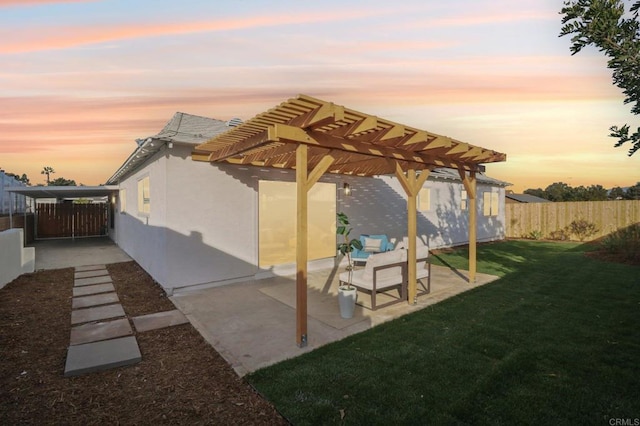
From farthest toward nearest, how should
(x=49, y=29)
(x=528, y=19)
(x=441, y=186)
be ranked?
(x=441, y=186), (x=49, y=29), (x=528, y=19)

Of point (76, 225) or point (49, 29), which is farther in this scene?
point (76, 225)

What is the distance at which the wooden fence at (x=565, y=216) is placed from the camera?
1619 cm

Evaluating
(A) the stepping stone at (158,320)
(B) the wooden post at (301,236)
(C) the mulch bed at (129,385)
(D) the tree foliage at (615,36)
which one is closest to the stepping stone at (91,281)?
(C) the mulch bed at (129,385)

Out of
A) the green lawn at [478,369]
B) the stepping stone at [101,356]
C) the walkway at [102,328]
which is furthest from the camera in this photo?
the walkway at [102,328]

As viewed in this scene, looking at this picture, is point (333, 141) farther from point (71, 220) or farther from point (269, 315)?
point (71, 220)

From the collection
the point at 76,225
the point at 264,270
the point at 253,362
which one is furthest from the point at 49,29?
the point at 76,225

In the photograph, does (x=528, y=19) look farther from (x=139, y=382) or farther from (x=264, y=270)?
(x=139, y=382)

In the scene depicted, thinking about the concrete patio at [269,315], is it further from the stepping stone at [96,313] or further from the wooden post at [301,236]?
the stepping stone at [96,313]

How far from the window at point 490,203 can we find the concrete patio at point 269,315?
34.2 feet

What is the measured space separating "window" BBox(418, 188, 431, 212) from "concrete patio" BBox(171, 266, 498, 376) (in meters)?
5.88

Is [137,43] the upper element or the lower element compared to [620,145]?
upper

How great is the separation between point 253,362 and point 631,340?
5160mm

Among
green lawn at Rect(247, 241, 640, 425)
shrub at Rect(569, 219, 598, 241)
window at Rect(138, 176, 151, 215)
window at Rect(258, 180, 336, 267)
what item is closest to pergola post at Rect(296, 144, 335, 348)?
green lawn at Rect(247, 241, 640, 425)

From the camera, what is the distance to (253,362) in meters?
3.85
